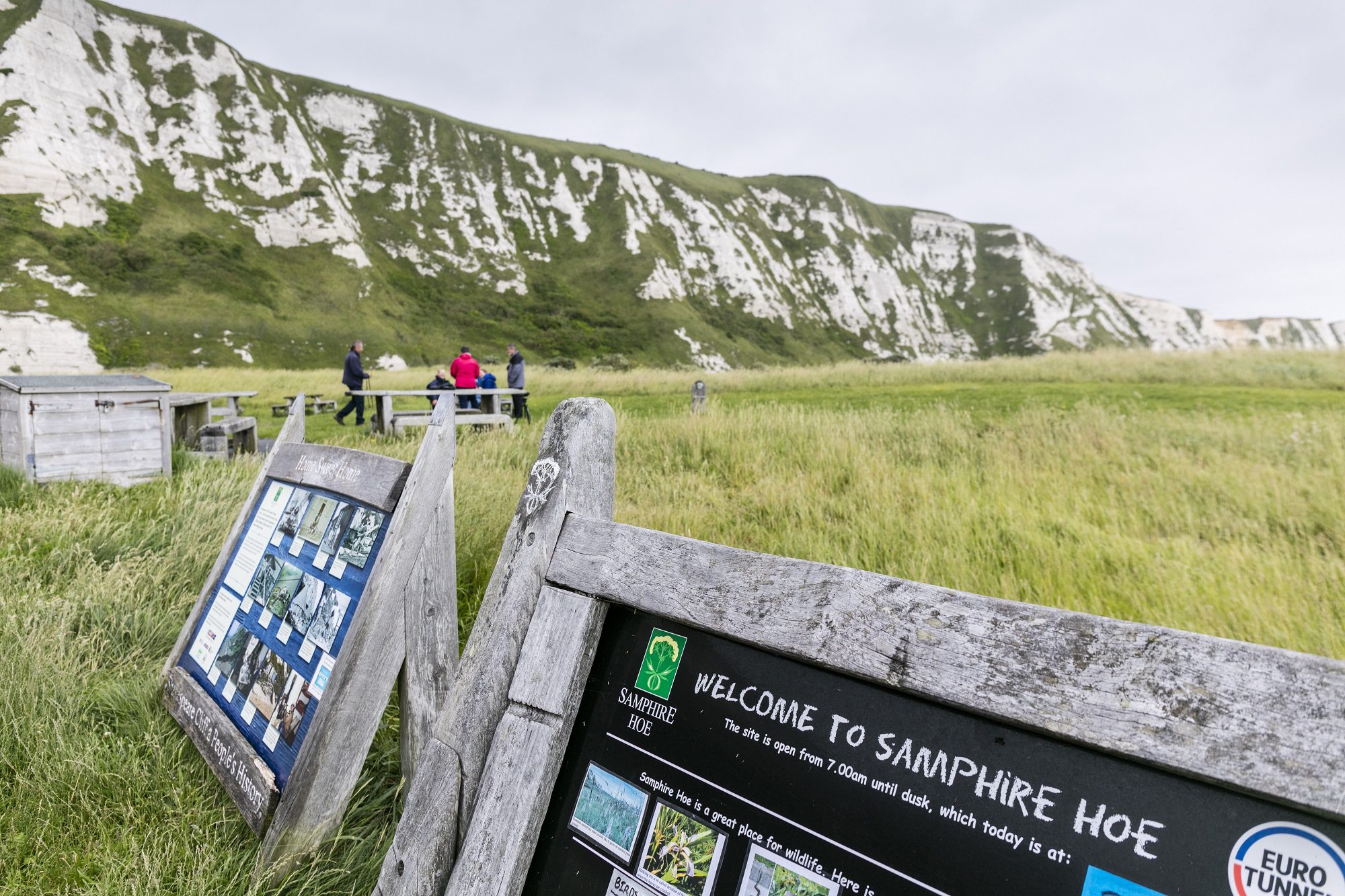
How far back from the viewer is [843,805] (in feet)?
4.32

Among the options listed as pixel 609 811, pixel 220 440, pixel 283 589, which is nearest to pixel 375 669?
pixel 283 589

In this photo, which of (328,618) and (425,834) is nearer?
(425,834)

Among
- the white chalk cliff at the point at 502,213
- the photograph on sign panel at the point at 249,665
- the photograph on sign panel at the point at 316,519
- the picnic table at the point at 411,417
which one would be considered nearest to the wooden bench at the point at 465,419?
the picnic table at the point at 411,417

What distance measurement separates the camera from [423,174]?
84750mm

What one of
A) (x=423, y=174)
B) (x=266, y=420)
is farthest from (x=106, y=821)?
(x=423, y=174)

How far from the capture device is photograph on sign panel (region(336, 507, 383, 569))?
2.58 metres

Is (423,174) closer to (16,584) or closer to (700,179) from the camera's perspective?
(700,179)

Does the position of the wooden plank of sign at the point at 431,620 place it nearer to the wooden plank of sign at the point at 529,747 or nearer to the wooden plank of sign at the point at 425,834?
the wooden plank of sign at the point at 425,834

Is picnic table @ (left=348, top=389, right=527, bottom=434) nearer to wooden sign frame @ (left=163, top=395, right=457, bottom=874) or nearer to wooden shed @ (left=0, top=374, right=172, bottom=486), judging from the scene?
wooden shed @ (left=0, top=374, right=172, bottom=486)

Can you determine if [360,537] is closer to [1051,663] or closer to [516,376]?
[1051,663]

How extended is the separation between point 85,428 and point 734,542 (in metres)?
6.95

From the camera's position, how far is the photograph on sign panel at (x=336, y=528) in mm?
2752

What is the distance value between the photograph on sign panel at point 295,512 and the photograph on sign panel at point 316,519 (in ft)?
0.13

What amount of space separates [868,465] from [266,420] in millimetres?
15952
